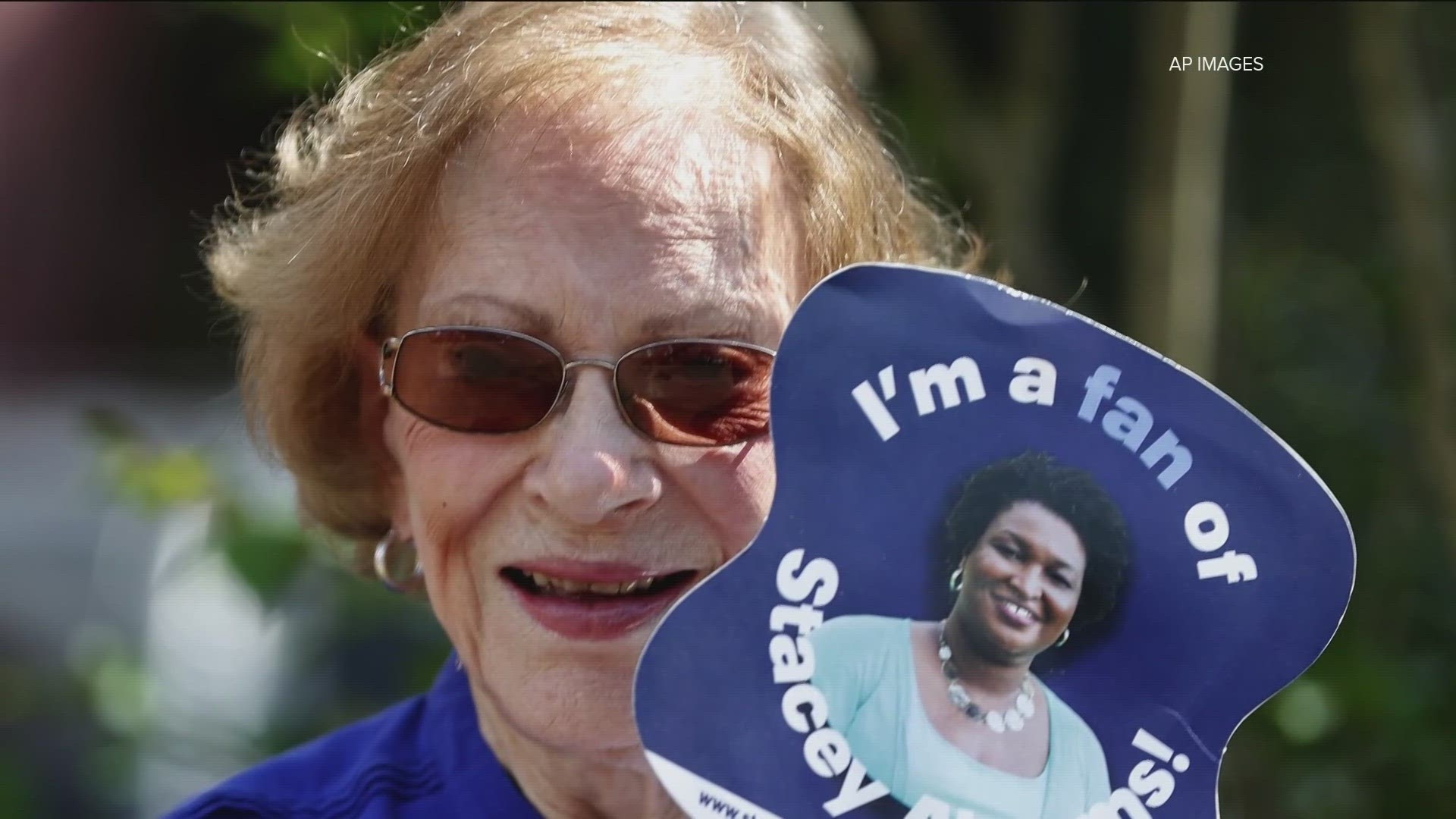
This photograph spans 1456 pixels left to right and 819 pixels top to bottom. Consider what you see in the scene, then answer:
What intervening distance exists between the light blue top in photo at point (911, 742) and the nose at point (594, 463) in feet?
0.86

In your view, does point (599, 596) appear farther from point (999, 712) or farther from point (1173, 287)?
point (1173, 287)

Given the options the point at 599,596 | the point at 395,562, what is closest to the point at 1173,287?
the point at 395,562

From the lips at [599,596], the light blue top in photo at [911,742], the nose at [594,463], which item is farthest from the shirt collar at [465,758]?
the light blue top in photo at [911,742]

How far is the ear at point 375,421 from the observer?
1.73 meters

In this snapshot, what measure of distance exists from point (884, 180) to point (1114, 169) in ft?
7.05

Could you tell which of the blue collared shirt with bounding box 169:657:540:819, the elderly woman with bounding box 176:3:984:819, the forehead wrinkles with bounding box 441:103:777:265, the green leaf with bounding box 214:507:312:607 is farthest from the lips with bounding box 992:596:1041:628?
the green leaf with bounding box 214:507:312:607

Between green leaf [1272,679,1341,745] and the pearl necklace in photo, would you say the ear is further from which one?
green leaf [1272,679,1341,745]

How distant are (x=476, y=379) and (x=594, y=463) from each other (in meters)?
0.17

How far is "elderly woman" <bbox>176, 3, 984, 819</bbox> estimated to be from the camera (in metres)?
1.43

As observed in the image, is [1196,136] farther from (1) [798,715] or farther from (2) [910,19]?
Answer: (1) [798,715]

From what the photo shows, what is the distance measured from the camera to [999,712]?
4.04 feet

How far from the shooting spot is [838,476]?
1252 mm

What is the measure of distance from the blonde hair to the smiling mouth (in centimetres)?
36

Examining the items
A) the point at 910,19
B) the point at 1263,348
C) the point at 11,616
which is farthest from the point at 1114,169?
the point at 11,616
